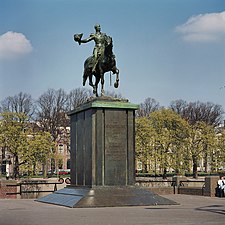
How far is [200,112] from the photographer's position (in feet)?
308

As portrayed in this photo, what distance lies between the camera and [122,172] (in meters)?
20.8

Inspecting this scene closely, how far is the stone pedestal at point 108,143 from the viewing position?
20.5m

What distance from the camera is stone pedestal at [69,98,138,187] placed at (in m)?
20.5

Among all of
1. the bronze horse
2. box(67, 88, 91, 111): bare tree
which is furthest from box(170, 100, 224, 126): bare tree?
the bronze horse

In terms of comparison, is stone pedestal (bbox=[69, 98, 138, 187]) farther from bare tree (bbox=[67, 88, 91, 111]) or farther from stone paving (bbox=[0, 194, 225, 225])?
bare tree (bbox=[67, 88, 91, 111])

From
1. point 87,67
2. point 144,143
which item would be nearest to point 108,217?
point 87,67

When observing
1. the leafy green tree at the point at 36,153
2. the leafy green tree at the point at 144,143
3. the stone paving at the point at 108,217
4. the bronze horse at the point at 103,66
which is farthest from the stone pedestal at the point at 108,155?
the leafy green tree at the point at 144,143

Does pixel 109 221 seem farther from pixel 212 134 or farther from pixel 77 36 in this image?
pixel 212 134

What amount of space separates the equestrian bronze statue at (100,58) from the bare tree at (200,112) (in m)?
71.1

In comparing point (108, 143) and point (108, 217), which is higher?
point (108, 143)

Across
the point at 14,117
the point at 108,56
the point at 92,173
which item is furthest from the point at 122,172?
the point at 14,117

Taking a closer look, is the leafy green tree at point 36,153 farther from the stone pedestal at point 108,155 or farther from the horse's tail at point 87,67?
the stone pedestal at point 108,155

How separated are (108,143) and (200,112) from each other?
74.9 m

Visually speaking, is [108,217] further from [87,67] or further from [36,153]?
[36,153]
